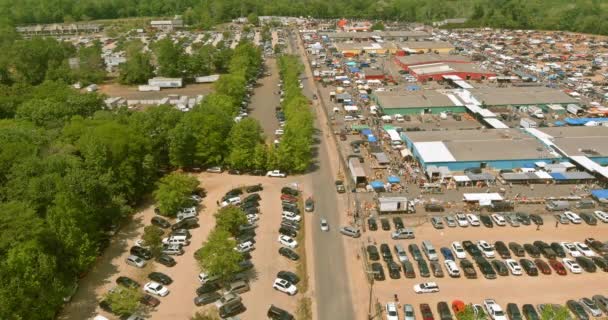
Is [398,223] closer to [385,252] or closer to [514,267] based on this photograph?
[385,252]

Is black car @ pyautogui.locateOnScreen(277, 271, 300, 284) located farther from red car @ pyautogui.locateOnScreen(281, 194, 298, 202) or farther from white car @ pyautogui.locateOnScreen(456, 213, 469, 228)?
white car @ pyautogui.locateOnScreen(456, 213, 469, 228)

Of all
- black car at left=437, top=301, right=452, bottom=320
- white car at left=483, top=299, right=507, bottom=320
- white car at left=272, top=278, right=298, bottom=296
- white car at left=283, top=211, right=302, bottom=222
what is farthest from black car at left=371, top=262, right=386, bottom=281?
white car at left=283, top=211, right=302, bottom=222

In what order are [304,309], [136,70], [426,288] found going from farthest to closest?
[136,70], [426,288], [304,309]

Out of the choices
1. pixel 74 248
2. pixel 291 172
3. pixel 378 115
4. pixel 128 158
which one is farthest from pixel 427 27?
pixel 74 248

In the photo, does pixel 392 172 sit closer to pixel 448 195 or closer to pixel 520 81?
pixel 448 195

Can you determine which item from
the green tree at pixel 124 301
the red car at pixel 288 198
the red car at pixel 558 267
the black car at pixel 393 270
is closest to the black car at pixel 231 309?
the green tree at pixel 124 301

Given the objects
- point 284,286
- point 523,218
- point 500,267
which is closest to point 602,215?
point 523,218

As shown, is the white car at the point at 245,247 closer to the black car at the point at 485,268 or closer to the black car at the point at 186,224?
the black car at the point at 186,224
